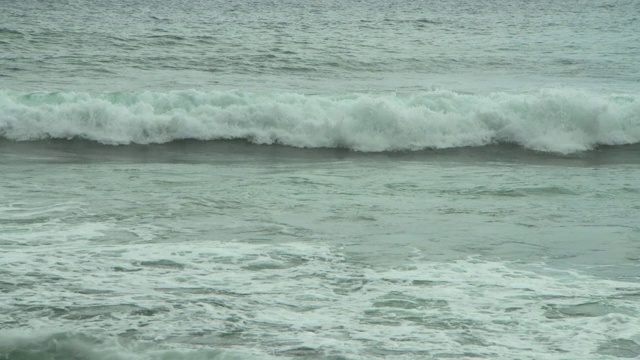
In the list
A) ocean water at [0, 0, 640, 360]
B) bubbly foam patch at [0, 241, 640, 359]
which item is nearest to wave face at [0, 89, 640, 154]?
ocean water at [0, 0, 640, 360]

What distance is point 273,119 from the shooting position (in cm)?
1477

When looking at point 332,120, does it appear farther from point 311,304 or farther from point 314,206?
point 311,304

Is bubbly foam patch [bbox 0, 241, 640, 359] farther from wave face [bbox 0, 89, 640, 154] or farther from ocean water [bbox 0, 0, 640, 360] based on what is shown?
wave face [bbox 0, 89, 640, 154]

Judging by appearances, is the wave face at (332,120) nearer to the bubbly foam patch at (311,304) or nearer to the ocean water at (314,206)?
the ocean water at (314,206)

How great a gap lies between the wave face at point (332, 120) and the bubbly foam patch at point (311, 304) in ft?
22.9

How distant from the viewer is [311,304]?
6.04 m

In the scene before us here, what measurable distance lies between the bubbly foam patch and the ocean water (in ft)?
0.07

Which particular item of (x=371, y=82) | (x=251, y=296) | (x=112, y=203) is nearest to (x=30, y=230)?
(x=112, y=203)

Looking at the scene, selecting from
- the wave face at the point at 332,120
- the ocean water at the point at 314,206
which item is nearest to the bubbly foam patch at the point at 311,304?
the ocean water at the point at 314,206

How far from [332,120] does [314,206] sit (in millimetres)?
5547

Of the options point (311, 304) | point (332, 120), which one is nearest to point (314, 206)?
point (311, 304)

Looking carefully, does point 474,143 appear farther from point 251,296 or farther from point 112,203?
point 251,296

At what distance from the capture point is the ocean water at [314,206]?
5.62 meters

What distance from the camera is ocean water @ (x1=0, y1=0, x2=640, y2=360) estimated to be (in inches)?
221
